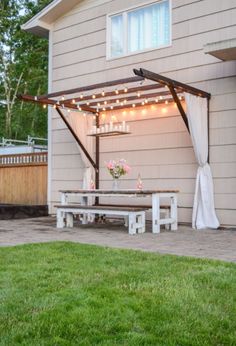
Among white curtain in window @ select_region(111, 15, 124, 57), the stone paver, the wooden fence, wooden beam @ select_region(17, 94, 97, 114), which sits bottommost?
the stone paver

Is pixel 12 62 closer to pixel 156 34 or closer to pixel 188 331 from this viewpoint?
pixel 156 34

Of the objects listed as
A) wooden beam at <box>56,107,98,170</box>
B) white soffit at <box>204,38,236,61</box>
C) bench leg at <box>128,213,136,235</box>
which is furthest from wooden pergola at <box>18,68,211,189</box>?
bench leg at <box>128,213,136,235</box>

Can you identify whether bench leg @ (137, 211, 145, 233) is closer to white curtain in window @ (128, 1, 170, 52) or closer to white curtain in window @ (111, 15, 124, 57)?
white curtain in window @ (128, 1, 170, 52)

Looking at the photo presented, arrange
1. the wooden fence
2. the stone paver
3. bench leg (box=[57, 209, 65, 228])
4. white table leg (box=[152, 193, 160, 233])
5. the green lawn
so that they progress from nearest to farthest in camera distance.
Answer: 1. the green lawn
2. the stone paver
3. white table leg (box=[152, 193, 160, 233])
4. bench leg (box=[57, 209, 65, 228])
5. the wooden fence

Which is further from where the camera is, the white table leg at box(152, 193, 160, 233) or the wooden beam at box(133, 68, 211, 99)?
the white table leg at box(152, 193, 160, 233)

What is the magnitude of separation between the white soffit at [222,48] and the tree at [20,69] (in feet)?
41.6

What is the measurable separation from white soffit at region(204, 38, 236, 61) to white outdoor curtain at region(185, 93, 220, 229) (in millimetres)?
846

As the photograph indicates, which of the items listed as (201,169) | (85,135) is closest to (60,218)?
(85,135)

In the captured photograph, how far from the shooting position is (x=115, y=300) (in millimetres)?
2979

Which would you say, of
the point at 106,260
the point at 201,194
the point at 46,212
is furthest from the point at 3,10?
the point at 106,260

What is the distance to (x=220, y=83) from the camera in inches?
294

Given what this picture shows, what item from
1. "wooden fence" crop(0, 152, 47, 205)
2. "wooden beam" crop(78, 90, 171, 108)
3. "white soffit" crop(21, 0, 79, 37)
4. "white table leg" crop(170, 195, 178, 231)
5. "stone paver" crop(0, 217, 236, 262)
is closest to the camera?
"stone paver" crop(0, 217, 236, 262)

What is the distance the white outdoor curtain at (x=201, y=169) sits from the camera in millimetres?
7348

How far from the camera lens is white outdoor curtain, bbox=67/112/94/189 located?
350 inches
